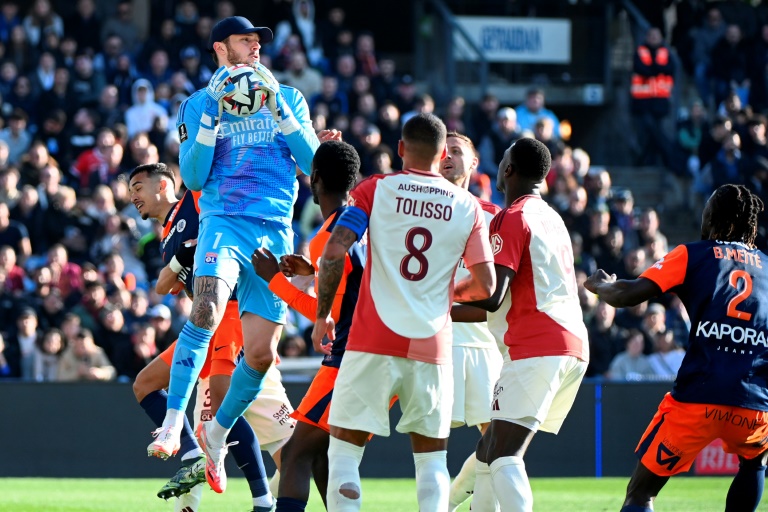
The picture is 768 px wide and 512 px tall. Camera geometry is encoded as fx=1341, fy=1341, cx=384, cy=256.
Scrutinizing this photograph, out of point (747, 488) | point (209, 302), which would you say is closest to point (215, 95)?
point (209, 302)

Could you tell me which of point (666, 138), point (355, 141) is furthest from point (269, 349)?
point (666, 138)

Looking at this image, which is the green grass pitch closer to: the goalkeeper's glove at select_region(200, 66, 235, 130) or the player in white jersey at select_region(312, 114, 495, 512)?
the goalkeeper's glove at select_region(200, 66, 235, 130)

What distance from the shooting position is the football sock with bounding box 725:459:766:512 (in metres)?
7.55

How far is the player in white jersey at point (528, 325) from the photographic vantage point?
7.16 metres

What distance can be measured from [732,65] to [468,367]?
649 inches

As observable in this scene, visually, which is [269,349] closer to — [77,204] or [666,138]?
[77,204]

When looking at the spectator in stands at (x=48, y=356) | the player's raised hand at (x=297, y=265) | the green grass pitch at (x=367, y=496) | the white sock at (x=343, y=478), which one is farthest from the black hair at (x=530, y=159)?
the spectator in stands at (x=48, y=356)

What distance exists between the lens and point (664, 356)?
16.6m

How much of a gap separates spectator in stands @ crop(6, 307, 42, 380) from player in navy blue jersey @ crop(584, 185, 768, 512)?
956cm

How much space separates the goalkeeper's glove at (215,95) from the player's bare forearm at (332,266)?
1.72 metres

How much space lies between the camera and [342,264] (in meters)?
6.76

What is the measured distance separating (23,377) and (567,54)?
12899mm

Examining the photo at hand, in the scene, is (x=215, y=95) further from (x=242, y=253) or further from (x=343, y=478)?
(x=343, y=478)

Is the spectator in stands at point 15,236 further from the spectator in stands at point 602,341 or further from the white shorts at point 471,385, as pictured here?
the white shorts at point 471,385
